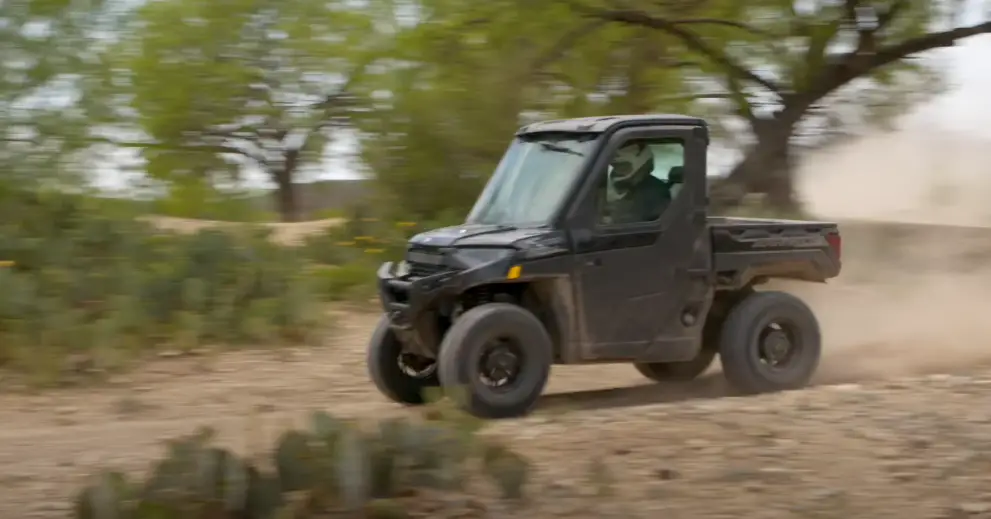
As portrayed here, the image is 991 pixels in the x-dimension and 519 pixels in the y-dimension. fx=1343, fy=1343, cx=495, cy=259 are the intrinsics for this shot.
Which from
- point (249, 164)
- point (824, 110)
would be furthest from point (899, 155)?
point (249, 164)

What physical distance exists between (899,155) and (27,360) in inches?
544

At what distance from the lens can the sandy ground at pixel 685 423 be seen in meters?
6.45

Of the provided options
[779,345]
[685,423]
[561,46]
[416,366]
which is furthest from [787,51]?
[685,423]

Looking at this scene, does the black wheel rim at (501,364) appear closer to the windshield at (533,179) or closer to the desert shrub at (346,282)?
the windshield at (533,179)

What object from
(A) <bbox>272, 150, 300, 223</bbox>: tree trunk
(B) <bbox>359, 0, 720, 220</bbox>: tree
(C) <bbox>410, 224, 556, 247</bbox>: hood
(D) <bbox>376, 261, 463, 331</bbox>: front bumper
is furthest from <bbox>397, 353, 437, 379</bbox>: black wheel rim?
(A) <bbox>272, 150, 300, 223</bbox>: tree trunk

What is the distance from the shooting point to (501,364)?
8891 millimetres

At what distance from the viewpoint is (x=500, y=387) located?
29.3 feet

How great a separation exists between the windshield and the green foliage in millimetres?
3179

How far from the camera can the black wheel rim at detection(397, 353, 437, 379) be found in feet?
32.8

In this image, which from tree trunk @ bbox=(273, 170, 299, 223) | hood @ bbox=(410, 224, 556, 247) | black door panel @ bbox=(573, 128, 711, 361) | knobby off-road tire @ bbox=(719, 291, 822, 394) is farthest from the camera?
tree trunk @ bbox=(273, 170, 299, 223)

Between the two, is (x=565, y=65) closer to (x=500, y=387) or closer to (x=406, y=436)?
(x=500, y=387)

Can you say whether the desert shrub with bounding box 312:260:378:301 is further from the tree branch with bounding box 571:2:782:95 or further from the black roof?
the black roof

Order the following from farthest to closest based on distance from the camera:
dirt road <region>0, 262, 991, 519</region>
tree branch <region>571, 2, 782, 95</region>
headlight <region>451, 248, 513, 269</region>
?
1. tree branch <region>571, 2, 782, 95</region>
2. headlight <region>451, 248, 513, 269</region>
3. dirt road <region>0, 262, 991, 519</region>

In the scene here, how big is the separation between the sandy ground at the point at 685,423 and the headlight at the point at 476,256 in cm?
109
